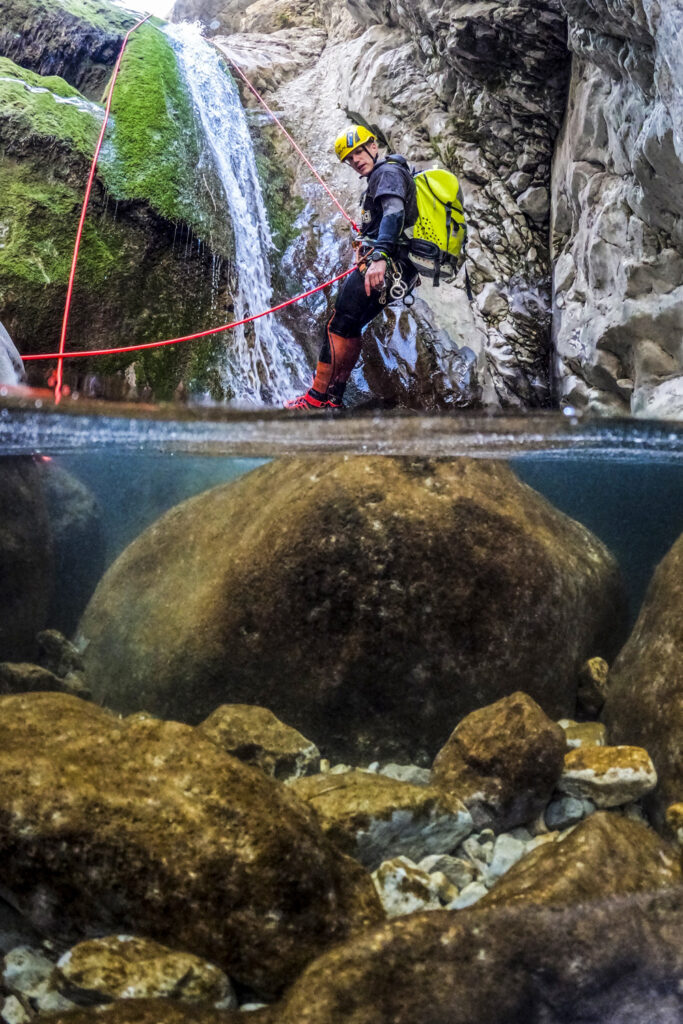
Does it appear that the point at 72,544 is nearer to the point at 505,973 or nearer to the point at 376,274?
the point at 505,973


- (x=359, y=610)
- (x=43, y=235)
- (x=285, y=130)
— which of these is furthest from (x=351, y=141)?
(x=359, y=610)

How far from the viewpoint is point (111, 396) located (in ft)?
31.6

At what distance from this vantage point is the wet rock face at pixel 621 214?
5.99 metres

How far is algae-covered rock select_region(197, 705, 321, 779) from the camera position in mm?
2000

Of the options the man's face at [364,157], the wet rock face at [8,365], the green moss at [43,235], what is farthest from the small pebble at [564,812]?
the green moss at [43,235]

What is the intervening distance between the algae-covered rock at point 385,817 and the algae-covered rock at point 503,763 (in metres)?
0.07

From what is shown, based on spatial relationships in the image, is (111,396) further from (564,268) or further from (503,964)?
(503,964)

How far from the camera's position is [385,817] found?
6.10 feet

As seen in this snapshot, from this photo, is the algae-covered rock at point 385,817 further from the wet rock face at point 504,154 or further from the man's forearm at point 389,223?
the wet rock face at point 504,154

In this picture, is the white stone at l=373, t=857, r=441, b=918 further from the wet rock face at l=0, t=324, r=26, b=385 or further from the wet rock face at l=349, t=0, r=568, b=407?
the wet rock face at l=349, t=0, r=568, b=407

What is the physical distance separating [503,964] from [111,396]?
9.11 meters

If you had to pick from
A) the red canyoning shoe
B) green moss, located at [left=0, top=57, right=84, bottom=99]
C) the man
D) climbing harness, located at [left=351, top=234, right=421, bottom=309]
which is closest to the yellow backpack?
the man

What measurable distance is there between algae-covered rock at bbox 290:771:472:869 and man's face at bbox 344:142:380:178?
668 centimetres

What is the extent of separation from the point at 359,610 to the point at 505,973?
1.08 meters
